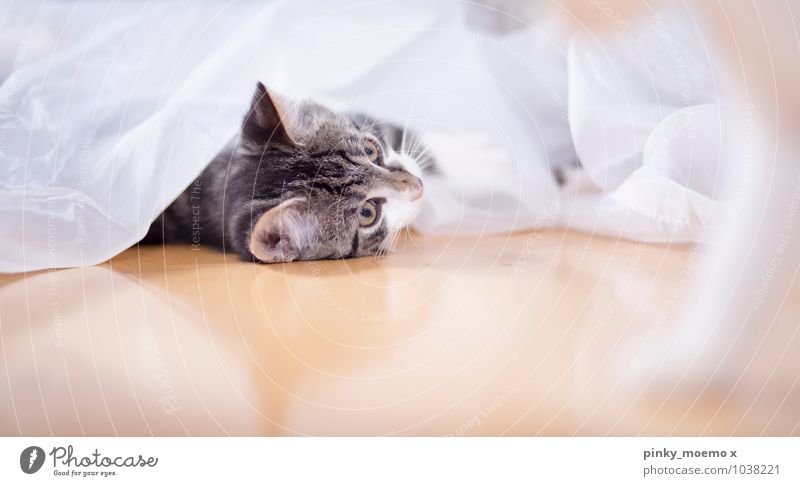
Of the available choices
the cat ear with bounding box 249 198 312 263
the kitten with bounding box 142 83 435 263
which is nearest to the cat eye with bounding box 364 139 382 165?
the kitten with bounding box 142 83 435 263

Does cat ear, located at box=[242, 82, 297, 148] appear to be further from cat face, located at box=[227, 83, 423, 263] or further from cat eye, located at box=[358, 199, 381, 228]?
cat eye, located at box=[358, 199, 381, 228]

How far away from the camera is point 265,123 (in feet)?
2.77

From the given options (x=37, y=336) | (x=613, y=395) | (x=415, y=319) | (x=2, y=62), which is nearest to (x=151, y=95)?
(x=2, y=62)

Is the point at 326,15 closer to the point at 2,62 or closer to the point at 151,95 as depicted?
the point at 151,95

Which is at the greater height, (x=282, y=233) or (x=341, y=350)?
(x=282, y=233)

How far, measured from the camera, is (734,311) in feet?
2.12

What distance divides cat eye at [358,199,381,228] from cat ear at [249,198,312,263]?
0.07 m

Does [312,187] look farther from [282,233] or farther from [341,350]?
[341,350]

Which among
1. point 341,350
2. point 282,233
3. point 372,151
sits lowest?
point 341,350

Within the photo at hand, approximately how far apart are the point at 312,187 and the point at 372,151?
0.11m

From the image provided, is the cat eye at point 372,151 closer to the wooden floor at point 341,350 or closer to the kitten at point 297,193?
the kitten at point 297,193

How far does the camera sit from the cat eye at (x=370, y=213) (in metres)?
0.86

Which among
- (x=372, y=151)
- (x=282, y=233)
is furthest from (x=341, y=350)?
(x=372, y=151)

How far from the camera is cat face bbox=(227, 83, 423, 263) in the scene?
2.72 feet
